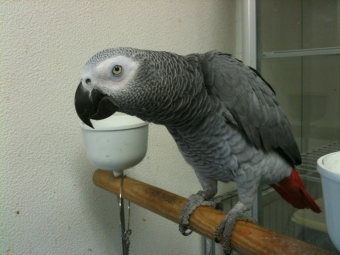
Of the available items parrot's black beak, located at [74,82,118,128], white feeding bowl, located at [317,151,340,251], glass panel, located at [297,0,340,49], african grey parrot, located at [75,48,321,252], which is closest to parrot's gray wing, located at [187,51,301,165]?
african grey parrot, located at [75,48,321,252]

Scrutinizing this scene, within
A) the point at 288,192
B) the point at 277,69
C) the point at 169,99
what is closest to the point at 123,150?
the point at 169,99

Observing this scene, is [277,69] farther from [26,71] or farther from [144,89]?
[26,71]

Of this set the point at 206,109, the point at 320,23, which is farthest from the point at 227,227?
the point at 320,23

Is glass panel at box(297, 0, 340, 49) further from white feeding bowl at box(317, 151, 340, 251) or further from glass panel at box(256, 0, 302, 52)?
white feeding bowl at box(317, 151, 340, 251)

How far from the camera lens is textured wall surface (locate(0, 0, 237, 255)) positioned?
926 millimetres

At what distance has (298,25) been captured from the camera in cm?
138

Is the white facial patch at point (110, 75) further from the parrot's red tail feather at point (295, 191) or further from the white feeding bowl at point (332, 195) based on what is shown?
the parrot's red tail feather at point (295, 191)

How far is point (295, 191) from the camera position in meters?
1.03

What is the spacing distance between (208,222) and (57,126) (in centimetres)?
67

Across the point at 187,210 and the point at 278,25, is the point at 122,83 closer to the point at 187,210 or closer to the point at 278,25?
the point at 187,210

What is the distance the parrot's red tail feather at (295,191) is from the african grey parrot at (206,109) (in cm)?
1

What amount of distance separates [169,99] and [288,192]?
0.71 meters

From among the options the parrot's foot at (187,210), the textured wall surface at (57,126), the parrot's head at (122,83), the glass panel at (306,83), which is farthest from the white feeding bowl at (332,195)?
the glass panel at (306,83)

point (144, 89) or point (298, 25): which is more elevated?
point (298, 25)
